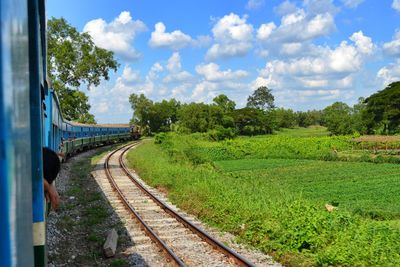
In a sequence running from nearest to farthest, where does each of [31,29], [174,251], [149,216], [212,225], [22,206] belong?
[22,206], [31,29], [174,251], [212,225], [149,216]

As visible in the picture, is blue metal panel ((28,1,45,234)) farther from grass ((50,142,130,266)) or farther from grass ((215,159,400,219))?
grass ((215,159,400,219))

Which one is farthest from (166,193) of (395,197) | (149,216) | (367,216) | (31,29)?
(31,29)

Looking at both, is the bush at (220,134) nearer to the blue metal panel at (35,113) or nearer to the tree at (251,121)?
the tree at (251,121)

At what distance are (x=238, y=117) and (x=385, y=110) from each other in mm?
28757

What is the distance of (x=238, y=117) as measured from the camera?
88.4m

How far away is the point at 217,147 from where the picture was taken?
46.5m

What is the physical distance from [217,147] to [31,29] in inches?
1743

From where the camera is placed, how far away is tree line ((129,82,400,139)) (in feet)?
232

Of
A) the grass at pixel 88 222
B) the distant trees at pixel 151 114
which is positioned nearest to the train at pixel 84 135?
the grass at pixel 88 222

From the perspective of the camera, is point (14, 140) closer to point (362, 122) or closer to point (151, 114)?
point (362, 122)

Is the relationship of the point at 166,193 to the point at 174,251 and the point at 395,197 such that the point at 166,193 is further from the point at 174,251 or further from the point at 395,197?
the point at 395,197

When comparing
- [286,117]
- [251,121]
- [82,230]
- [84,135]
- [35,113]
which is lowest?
[82,230]

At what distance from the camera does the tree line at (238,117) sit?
70.8 m

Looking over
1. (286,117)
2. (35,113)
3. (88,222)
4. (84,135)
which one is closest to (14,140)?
(35,113)
